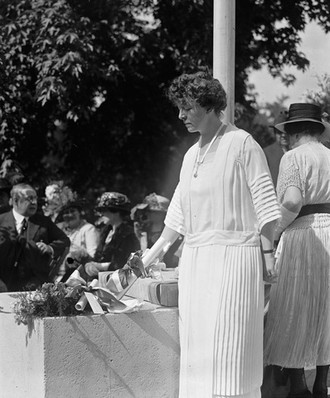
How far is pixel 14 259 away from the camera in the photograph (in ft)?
22.8

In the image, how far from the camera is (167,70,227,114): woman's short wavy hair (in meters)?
4.70

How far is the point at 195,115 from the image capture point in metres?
4.73

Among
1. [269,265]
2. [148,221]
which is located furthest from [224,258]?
[148,221]

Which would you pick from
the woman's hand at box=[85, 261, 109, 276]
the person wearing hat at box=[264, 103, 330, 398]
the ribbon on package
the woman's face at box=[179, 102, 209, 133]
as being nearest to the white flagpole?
the person wearing hat at box=[264, 103, 330, 398]

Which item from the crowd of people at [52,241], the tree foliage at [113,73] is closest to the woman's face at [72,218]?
the crowd of people at [52,241]

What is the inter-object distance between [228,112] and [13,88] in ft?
17.2

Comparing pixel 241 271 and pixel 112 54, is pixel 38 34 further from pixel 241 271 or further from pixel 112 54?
pixel 241 271

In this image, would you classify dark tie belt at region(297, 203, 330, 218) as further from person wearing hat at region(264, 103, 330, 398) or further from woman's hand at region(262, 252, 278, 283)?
woman's hand at region(262, 252, 278, 283)

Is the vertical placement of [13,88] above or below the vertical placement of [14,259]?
above

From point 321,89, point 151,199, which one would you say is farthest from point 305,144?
point 321,89

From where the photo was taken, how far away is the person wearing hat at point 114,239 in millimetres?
7285

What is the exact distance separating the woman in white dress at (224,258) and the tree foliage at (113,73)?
5.01 metres

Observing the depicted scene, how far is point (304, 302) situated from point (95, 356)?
1388mm

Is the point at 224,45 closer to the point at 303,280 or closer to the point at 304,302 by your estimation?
the point at 303,280
